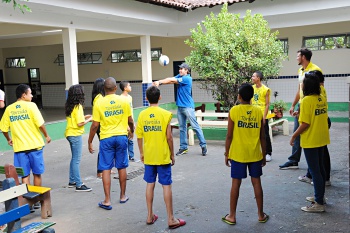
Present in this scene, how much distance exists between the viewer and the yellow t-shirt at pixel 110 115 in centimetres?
482

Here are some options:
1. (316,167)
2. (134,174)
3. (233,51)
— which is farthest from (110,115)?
(233,51)

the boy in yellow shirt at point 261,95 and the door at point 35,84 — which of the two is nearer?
the boy in yellow shirt at point 261,95

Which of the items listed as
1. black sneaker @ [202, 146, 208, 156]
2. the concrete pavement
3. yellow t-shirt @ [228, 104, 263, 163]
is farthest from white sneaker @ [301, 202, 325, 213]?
black sneaker @ [202, 146, 208, 156]

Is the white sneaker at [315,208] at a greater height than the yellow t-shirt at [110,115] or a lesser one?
lesser

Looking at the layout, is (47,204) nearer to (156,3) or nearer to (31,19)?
(31,19)

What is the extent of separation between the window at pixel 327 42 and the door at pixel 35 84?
42.8 feet

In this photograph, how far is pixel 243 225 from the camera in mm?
4219

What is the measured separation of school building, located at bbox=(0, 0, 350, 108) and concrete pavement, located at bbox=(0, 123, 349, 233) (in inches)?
177

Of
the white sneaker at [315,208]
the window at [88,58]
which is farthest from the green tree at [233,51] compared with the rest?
the window at [88,58]

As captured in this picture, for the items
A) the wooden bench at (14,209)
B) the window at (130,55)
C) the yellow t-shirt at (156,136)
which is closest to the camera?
the wooden bench at (14,209)

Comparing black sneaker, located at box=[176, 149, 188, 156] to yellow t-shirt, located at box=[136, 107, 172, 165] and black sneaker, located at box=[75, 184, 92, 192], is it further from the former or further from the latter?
yellow t-shirt, located at box=[136, 107, 172, 165]

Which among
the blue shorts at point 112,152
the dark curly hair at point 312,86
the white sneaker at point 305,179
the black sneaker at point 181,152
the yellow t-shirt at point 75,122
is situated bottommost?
the white sneaker at point 305,179

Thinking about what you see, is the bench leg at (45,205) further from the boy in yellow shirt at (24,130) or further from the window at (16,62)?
the window at (16,62)

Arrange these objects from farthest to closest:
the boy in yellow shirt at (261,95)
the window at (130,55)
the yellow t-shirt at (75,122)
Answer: the window at (130,55) → the boy in yellow shirt at (261,95) → the yellow t-shirt at (75,122)
